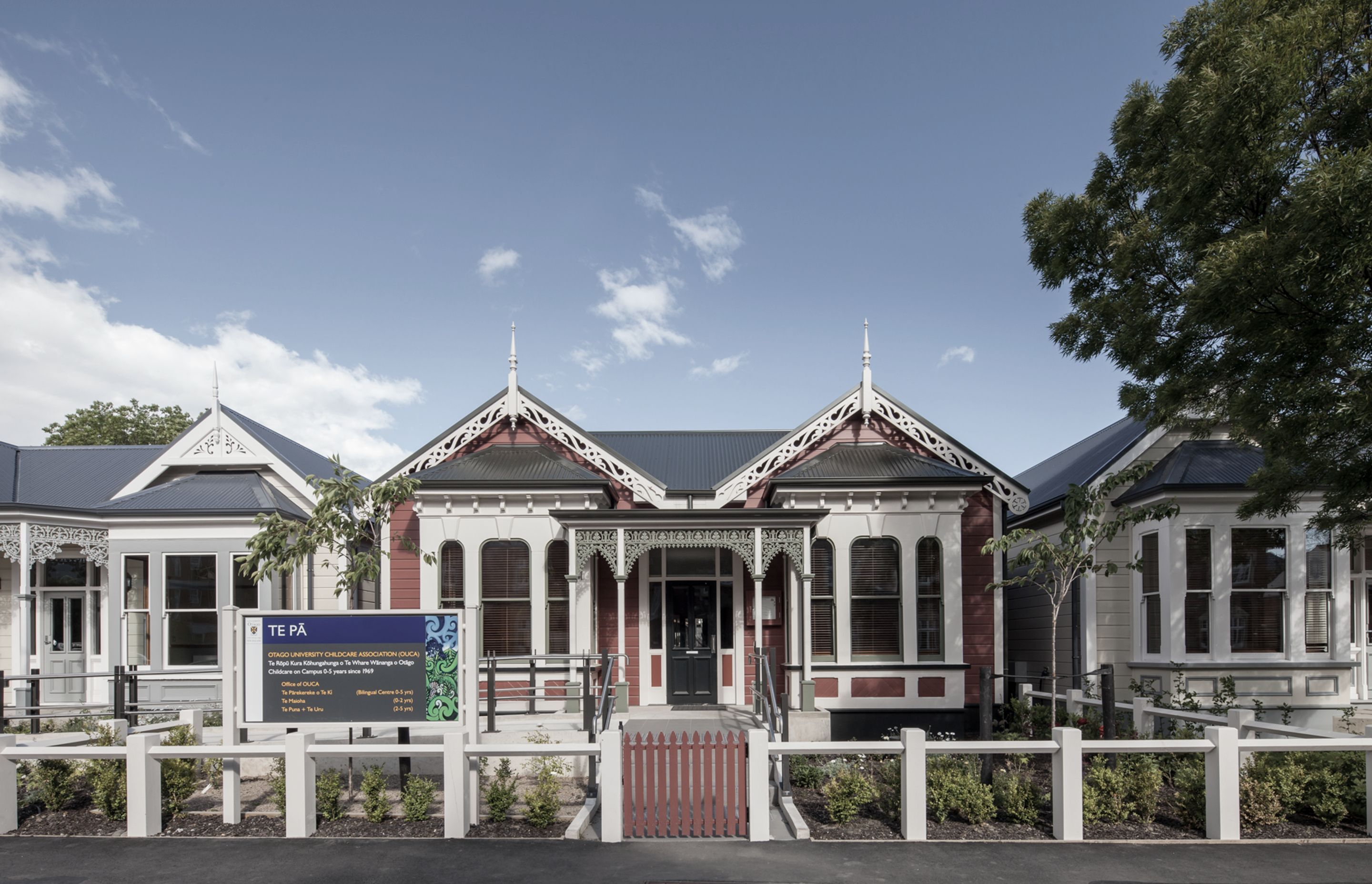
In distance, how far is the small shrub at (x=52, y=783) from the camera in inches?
386

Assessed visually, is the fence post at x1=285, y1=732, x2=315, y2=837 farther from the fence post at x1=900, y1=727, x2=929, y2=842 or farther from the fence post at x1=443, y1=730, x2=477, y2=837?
the fence post at x1=900, y1=727, x2=929, y2=842

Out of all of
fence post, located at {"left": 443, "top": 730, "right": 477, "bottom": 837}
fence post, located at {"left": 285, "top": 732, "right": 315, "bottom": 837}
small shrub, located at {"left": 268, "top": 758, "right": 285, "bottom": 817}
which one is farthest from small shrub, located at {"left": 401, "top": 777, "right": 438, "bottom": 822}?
small shrub, located at {"left": 268, "top": 758, "right": 285, "bottom": 817}

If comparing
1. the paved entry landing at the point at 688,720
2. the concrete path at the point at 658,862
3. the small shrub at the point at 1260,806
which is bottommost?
the paved entry landing at the point at 688,720

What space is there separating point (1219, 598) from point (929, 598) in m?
4.65

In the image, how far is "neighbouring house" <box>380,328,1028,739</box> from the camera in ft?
49.4

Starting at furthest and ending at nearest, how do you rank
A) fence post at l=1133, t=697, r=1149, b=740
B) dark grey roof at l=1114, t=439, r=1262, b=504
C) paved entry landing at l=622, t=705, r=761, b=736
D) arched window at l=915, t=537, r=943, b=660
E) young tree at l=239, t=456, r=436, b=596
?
arched window at l=915, t=537, r=943, b=660, dark grey roof at l=1114, t=439, r=1262, b=504, paved entry landing at l=622, t=705, r=761, b=736, young tree at l=239, t=456, r=436, b=596, fence post at l=1133, t=697, r=1149, b=740

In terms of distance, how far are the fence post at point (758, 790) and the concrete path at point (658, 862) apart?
153mm

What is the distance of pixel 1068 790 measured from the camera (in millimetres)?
8680

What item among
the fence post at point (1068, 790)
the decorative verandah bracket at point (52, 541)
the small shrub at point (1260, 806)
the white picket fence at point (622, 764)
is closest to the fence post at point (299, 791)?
the white picket fence at point (622, 764)

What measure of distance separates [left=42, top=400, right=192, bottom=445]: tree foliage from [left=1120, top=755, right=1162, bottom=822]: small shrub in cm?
4126

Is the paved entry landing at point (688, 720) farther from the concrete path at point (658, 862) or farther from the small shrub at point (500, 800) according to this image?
the concrete path at point (658, 862)

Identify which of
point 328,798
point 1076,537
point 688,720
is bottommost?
point 688,720

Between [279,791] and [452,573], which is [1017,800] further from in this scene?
[452,573]

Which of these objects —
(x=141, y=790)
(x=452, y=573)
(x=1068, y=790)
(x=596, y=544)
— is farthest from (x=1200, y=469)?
(x=141, y=790)
